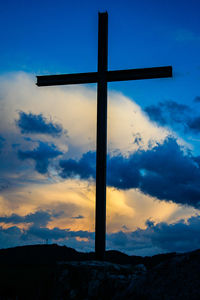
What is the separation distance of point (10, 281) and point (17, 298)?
4.17 feet

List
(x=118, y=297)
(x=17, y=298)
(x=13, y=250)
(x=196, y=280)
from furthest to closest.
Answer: (x=13, y=250) → (x=17, y=298) → (x=118, y=297) → (x=196, y=280)

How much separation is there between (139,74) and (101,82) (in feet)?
3.56

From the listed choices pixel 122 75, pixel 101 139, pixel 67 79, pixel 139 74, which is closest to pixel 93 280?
pixel 101 139

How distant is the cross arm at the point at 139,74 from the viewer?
27.2 feet

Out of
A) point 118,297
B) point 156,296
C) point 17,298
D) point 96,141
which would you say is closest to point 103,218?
point 96,141

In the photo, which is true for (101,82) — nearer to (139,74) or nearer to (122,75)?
(122,75)

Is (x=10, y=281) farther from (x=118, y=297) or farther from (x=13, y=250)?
(x=13, y=250)

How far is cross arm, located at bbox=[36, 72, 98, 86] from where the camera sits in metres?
8.39

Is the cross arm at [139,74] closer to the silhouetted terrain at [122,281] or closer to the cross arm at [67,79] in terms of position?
the cross arm at [67,79]

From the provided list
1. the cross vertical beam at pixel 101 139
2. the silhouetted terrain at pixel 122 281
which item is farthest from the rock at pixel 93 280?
the cross vertical beam at pixel 101 139

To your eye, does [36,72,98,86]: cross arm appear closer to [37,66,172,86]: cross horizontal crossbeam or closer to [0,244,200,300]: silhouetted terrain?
[37,66,172,86]: cross horizontal crossbeam

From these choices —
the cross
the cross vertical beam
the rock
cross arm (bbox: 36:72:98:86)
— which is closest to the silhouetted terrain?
the rock

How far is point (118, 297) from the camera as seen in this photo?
12.2ft

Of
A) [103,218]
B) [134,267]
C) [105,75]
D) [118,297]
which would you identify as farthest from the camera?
[105,75]
